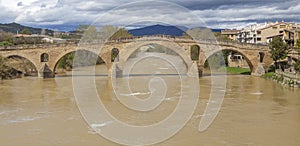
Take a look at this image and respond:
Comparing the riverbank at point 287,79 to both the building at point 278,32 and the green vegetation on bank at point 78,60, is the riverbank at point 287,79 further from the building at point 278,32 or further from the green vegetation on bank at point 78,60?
the green vegetation on bank at point 78,60

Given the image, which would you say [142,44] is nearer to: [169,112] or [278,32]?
[169,112]

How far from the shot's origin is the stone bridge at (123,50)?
30016 millimetres

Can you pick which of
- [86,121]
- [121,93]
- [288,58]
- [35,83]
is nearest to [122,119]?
[86,121]

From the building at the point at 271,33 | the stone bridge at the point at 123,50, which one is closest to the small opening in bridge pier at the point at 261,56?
the stone bridge at the point at 123,50

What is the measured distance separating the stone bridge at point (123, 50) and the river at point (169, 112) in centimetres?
748

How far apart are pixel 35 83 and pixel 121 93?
8.28m

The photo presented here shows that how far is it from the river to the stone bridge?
748 centimetres

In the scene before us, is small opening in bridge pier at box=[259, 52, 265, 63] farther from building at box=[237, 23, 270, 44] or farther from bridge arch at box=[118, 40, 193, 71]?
building at box=[237, 23, 270, 44]


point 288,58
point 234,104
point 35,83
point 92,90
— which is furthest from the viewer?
point 288,58

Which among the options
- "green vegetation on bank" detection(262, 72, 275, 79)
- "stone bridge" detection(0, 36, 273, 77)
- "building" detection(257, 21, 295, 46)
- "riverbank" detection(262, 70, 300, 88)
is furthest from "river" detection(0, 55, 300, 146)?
"building" detection(257, 21, 295, 46)

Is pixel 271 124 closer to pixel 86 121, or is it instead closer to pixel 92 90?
pixel 86 121

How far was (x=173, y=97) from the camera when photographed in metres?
19.0

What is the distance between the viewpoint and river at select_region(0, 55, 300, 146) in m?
11.0

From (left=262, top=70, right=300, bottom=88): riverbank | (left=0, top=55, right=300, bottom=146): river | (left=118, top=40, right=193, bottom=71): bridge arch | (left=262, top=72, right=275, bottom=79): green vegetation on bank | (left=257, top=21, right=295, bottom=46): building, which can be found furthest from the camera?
(left=257, top=21, right=295, bottom=46): building
